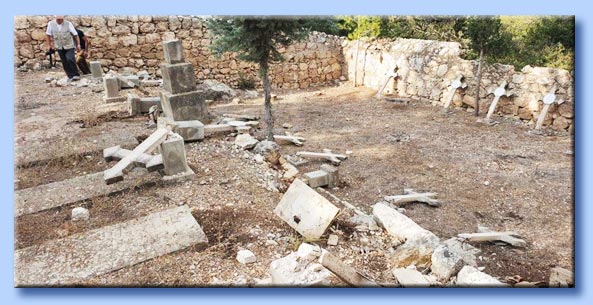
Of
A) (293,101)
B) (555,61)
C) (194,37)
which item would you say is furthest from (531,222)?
(194,37)

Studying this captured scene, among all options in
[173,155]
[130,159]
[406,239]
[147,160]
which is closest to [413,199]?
[406,239]

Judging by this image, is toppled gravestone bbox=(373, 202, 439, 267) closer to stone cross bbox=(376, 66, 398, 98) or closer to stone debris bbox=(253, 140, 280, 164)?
stone debris bbox=(253, 140, 280, 164)

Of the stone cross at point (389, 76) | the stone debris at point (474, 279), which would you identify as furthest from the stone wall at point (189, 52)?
the stone debris at point (474, 279)

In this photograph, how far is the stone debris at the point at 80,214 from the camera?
388cm

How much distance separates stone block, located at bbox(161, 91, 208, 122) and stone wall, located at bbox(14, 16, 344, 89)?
3377 mm

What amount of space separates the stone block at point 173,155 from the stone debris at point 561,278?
364 cm

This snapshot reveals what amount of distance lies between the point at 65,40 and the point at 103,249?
18.9 feet

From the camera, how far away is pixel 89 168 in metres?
5.01

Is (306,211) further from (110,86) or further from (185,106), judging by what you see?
(110,86)

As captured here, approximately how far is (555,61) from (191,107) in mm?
5626

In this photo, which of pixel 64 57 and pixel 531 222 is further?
pixel 64 57

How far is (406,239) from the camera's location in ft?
12.8

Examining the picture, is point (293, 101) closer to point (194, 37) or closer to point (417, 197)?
point (194, 37)

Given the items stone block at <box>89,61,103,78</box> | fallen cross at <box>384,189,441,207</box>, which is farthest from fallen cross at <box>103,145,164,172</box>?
stone block at <box>89,61,103,78</box>
